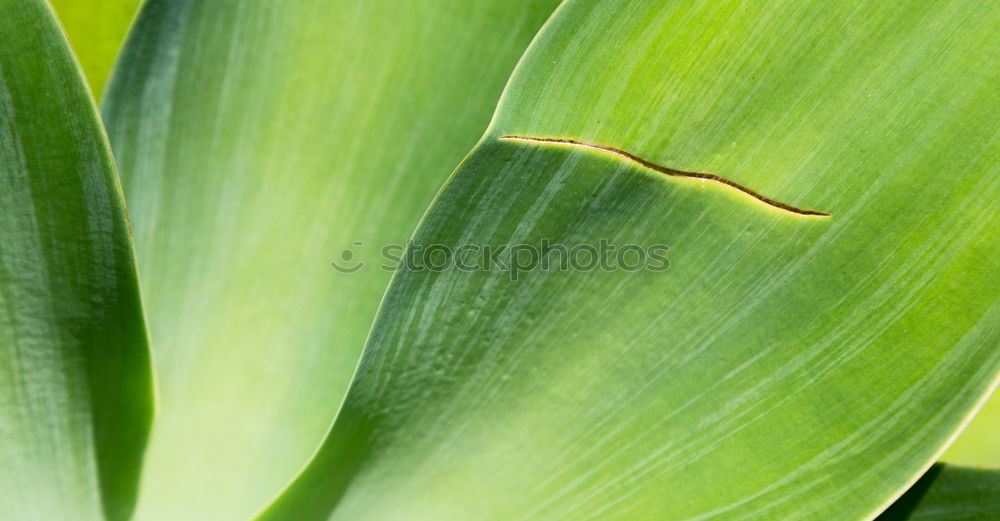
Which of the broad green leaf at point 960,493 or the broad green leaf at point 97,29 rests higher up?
the broad green leaf at point 960,493

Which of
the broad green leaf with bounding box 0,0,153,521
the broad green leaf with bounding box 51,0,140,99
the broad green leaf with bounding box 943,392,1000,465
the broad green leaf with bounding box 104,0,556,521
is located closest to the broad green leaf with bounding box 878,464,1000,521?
the broad green leaf with bounding box 943,392,1000,465

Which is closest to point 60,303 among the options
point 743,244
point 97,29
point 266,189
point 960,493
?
point 266,189

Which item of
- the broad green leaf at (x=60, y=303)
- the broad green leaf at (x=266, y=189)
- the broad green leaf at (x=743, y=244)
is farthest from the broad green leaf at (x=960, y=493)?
the broad green leaf at (x=60, y=303)

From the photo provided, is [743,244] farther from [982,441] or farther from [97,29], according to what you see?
[97,29]

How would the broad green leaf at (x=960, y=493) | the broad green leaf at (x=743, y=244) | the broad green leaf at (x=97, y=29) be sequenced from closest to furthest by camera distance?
the broad green leaf at (x=743, y=244), the broad green leaf at (x=960, y=493), the broad green leaf at (x=97, y=29)

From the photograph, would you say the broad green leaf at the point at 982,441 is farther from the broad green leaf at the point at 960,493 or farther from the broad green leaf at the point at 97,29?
the broad green leaf at the point at 97,29

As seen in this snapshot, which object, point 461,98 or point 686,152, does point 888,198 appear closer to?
point 686,152
